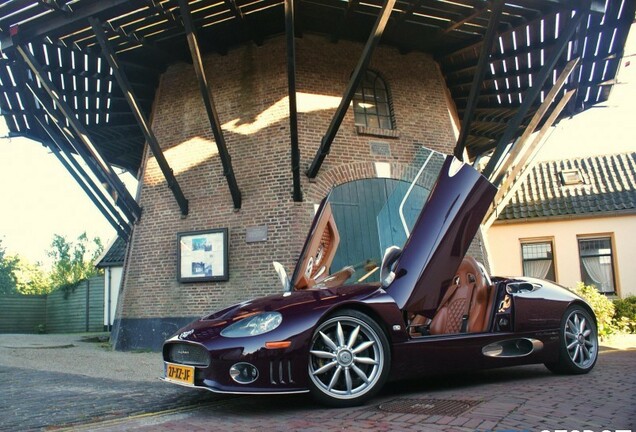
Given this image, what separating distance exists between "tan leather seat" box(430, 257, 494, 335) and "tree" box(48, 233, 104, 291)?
160 ft

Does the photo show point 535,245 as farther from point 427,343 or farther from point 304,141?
point 427,343

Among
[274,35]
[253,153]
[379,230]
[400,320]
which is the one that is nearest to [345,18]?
[274,35]

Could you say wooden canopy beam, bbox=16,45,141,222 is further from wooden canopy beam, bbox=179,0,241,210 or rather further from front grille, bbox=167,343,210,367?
front grille, bbox=167,343,210,367

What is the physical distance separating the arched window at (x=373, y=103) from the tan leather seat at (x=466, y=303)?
6822 mm

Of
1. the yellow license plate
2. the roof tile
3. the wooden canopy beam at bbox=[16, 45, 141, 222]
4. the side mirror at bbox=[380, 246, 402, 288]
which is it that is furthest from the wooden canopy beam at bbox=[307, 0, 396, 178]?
the roof tile

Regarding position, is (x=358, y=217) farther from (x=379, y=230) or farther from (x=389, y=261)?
(x=389, y=261)

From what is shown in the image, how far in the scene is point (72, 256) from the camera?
53.9 m

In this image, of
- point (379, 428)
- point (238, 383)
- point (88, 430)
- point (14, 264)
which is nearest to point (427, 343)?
point (379, 428)

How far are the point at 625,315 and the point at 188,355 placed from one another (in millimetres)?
11803

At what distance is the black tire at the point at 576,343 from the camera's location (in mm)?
5302

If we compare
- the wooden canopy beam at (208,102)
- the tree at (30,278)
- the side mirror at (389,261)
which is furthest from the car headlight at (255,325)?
the tree at (30,278)

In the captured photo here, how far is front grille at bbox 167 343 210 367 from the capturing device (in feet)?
13.4

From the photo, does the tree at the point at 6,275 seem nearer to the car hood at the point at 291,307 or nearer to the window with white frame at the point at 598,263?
the window with white frame at the point at 598,263

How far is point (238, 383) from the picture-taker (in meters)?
3.90
